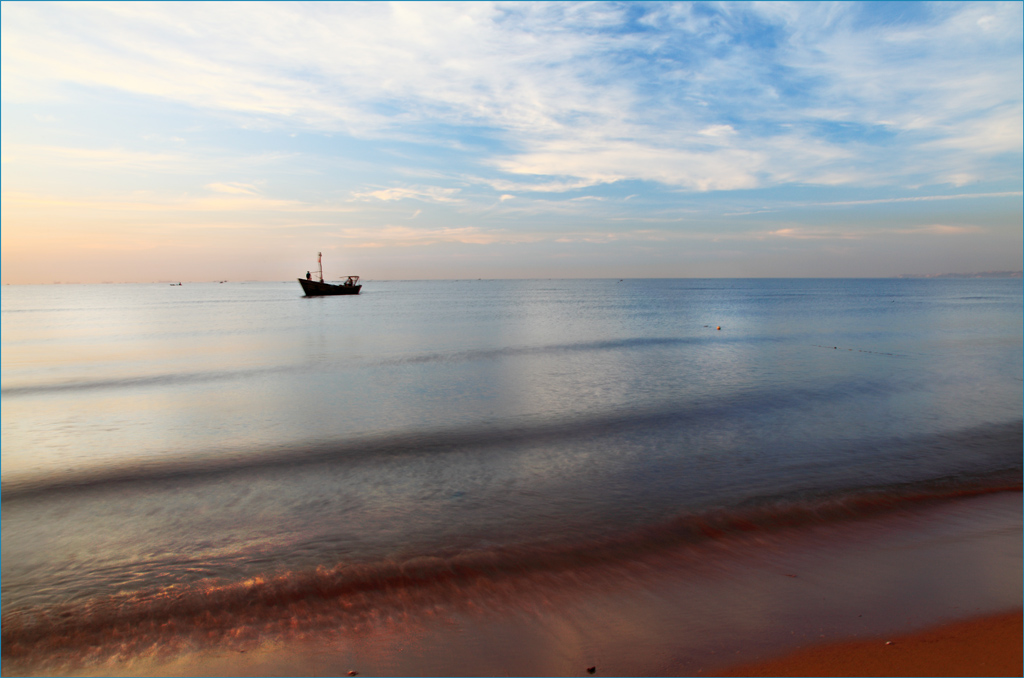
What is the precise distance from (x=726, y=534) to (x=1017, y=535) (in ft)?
10.7

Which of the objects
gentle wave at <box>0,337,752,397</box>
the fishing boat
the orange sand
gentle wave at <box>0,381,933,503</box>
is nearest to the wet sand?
the orange sand

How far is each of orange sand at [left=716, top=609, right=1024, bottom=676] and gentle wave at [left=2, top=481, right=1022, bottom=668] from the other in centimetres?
181

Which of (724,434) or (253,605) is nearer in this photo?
(253,605)

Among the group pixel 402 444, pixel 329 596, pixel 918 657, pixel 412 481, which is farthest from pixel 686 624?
pixel 402 444

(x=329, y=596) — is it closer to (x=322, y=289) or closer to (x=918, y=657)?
(x=918, y=657)

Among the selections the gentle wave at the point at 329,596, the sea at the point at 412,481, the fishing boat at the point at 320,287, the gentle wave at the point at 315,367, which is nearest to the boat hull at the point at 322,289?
the fishing boat at the point at 320,287

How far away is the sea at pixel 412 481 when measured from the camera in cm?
524

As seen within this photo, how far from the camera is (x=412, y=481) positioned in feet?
28.5

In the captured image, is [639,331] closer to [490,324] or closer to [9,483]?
[490,324]

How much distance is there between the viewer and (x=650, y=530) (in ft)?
21.9

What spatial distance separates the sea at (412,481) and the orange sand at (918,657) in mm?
1734

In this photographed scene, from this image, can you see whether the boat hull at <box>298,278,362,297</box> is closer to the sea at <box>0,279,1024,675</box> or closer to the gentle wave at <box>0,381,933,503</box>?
the sea at <box>0,279,1024,675</box>

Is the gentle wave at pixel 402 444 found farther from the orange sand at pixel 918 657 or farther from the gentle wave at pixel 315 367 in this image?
the gentle wave at pixel 315 367

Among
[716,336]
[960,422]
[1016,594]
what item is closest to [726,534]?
[1016,594]
